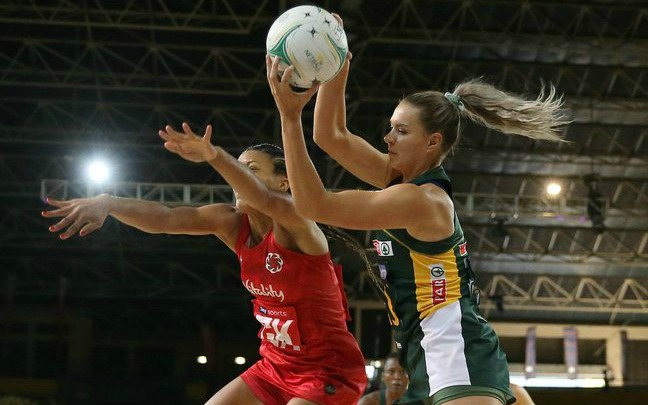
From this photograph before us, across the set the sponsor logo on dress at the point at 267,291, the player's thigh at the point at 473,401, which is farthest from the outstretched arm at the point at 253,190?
the player's thigh at the point at 473,401

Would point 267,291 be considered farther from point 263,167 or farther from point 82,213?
point 82,213

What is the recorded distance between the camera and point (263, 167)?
500 cm

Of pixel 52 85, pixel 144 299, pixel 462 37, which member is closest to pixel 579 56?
pixel 462 37

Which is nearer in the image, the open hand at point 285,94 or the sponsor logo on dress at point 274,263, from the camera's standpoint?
the open hand at point 285,94

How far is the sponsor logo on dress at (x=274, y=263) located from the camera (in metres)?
4.79

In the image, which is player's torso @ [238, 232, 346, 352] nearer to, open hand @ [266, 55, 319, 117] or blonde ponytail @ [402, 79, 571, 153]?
blonde ponytail @ [402, 79, 571, 153]

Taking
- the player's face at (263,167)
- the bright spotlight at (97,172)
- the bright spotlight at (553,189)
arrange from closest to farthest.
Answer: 1. the player's face at (263,167)
2. the bright spotlight at (97,172)
3. the bright spotlight at (553,189)

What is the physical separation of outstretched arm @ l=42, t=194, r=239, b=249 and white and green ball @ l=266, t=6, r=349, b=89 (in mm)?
1181

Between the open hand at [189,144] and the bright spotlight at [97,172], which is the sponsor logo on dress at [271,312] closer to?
the open hand at [189,144]

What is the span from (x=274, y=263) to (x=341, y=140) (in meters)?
0.71

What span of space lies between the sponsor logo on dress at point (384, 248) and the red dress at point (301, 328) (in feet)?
2.83

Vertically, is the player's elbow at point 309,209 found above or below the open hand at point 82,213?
below

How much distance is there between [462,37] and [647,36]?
3738mm

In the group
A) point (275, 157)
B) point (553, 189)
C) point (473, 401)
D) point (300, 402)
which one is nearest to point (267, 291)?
point (300, 402)
